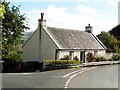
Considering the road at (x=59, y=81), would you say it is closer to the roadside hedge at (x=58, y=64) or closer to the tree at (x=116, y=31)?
the roadside hedge at (x=58, y=64)

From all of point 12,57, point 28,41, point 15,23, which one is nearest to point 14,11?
point 15,23

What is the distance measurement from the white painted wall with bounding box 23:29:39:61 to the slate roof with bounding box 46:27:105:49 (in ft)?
7.51

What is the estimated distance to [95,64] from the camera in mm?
47906

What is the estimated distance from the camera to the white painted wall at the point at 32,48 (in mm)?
49812

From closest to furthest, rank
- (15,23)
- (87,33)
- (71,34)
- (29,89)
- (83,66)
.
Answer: (29,89) → (83,66) → (15,23) → (71,34) → (87,33)

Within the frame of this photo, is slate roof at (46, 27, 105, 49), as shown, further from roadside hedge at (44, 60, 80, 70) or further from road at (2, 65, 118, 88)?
road at (2, 65, 118, 88)

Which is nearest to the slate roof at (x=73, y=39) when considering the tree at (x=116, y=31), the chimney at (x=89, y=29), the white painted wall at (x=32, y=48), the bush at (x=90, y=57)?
the bush at (x=90, y=57)

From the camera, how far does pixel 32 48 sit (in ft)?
166

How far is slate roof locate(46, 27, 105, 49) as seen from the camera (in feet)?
164

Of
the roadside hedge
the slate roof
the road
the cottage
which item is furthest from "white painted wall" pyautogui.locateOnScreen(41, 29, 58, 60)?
the road

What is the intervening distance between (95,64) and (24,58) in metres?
11.7

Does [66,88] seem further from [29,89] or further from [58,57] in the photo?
[58,57]

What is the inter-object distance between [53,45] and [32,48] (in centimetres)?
410

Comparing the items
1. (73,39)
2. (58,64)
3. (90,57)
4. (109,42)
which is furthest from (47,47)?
(109,42)
